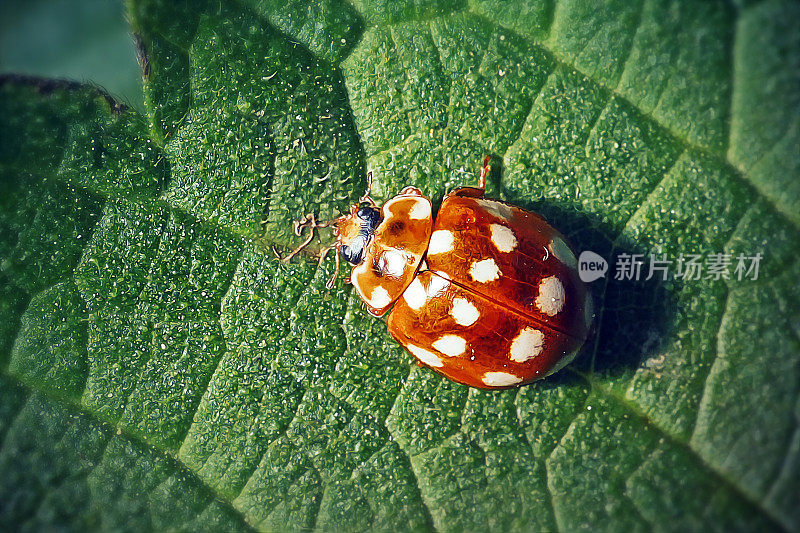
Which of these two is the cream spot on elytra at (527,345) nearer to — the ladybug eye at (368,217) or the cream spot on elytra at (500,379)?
the cream spot on elytra at (500,379)

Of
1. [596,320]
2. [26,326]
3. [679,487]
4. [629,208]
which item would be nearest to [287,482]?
[26,326]

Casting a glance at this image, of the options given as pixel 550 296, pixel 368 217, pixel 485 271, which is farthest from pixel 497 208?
pixel 368 217

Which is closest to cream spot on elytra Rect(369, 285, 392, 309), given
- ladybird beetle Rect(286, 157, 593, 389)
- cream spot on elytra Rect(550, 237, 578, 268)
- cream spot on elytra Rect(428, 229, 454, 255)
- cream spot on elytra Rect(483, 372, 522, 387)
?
ladybird beetle Rect(286, 157, 593, 389)

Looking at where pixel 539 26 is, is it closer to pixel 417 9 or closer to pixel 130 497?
pixel 417 9

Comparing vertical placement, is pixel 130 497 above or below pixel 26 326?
below

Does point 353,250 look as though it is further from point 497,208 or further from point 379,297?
point 497,208

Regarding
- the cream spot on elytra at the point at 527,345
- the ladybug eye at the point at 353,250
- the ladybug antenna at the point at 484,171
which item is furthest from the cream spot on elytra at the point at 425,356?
the ladybug antenna at the point at 484,171

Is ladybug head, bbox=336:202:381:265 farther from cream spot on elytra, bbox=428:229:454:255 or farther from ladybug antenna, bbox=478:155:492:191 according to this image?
ladybug antenna, bbox=478:155:492:191
